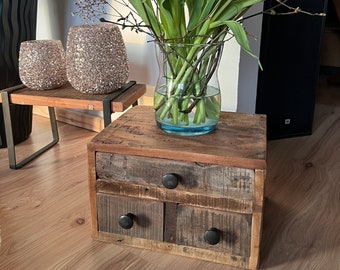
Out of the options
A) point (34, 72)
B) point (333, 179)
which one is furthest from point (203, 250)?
point (34, 72)

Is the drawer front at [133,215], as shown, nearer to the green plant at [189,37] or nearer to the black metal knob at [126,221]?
the black metal knob at [126,221]

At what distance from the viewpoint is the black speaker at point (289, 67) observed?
1.45 m

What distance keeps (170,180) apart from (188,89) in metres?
0.19

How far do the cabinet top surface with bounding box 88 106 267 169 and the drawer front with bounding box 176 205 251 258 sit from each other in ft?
0.38

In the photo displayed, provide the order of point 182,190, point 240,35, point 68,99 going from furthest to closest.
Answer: point 68,99
point 182,190
point 240,35

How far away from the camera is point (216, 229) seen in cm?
85

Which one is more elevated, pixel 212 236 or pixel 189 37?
pixel 189 37

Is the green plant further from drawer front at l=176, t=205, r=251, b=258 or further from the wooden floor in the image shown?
the wooden floor

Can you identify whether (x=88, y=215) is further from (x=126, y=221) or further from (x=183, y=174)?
(x=183, y=174)

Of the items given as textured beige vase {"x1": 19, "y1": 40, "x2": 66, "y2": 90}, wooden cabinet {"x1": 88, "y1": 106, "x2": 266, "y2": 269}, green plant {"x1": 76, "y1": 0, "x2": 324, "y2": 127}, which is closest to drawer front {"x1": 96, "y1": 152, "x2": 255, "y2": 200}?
wooden cabinet {"x1": 88, "y1": 106, "x2": 266, "y2": 269}

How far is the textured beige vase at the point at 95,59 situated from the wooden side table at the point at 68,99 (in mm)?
32

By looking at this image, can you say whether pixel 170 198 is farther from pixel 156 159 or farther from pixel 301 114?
pixel 301 114

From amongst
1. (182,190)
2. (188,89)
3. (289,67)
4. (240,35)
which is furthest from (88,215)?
(289,67)

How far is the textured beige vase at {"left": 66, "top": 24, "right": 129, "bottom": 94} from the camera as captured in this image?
1112 mm
